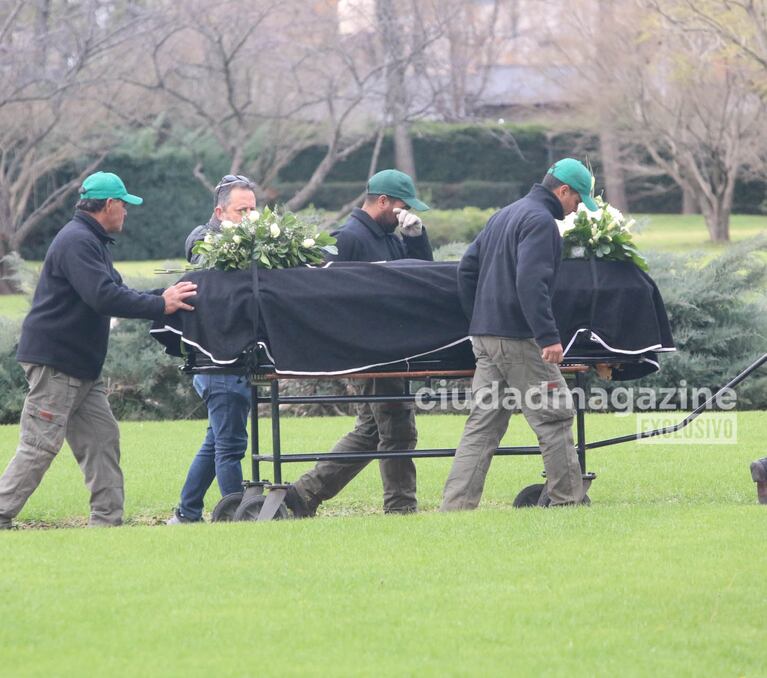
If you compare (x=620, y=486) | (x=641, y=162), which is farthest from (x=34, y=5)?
(x=641, y=162)

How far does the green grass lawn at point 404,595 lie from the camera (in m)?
5.06

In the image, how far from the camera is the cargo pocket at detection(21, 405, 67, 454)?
7.84 metres

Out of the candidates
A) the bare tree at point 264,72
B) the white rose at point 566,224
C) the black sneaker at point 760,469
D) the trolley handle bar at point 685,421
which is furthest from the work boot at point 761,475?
→ the bare tree at point 264,72

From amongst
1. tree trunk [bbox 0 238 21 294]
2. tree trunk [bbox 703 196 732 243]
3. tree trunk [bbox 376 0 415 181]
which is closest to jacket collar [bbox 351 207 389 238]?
tree trunk [bbox 376 0 415 181]

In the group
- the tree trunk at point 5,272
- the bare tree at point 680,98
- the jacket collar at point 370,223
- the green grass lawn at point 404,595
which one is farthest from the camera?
the bare tree at point 680,98

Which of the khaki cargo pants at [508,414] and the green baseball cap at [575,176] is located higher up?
the green baseball cap at [575,176]

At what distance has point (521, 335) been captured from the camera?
26.1 ft

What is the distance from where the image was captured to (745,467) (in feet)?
34.8

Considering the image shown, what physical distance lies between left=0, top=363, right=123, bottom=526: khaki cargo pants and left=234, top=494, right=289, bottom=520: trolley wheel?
73 cm

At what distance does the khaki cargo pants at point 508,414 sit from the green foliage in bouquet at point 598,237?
739 millimetres

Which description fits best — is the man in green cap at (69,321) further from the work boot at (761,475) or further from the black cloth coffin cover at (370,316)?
the work boot at (761,475)

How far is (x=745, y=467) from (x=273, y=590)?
5.56 meters

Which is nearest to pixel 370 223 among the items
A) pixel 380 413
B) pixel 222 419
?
pixel 380 413

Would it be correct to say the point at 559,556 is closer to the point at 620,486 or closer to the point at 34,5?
the point at 620,486
